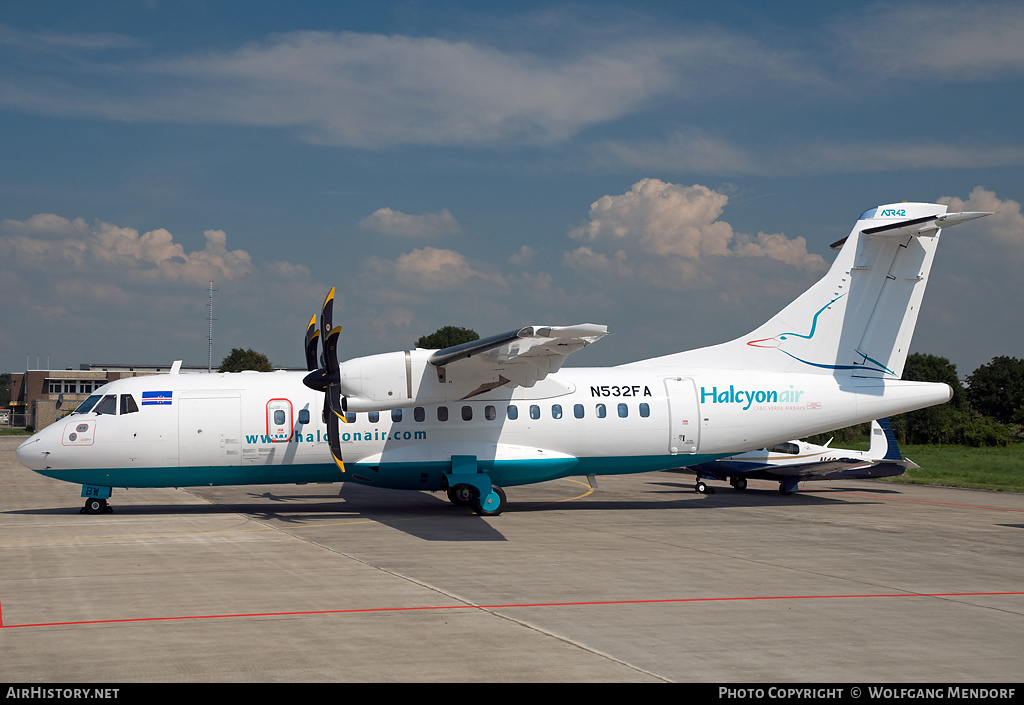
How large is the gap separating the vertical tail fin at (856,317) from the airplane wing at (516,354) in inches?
234

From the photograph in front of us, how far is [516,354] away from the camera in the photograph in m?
17.0

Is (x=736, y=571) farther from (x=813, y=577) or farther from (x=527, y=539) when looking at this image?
(x=527, y=539)

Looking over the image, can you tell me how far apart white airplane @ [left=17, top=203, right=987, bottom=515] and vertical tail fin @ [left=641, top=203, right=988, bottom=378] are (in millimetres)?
36

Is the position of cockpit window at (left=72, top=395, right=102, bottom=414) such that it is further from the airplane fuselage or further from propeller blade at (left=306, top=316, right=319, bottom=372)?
propeller blade at (left=306, top=316, right=319, bottom=372)

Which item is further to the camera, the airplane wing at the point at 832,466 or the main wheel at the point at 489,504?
the airplane wing at the point at 832,466

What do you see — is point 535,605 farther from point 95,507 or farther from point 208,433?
point 95,507

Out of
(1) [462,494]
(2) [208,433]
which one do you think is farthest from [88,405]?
(1) [462,494]

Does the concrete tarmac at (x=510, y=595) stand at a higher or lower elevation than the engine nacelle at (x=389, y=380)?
lower

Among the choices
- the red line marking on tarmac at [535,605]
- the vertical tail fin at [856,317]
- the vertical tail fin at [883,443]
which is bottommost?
the red line marking on tarmac at [535,605]

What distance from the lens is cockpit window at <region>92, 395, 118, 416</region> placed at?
747 inches

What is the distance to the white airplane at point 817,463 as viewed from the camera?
24.0 meters

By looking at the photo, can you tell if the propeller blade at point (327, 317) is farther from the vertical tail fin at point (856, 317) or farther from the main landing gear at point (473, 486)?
the vertical tail fin at point (856, 317)

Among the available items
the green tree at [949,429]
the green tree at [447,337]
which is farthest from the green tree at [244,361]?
the green tree at [949,429]

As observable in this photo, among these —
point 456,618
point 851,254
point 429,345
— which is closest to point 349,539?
point 456,618
